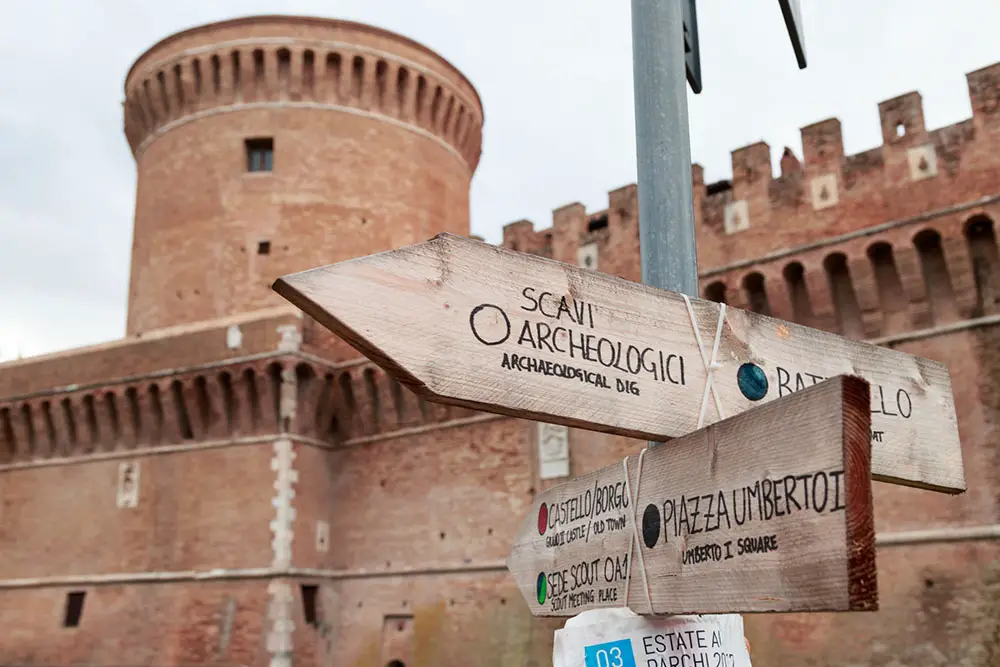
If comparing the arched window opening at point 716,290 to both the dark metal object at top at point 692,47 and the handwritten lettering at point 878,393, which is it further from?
the handwritten lettering at point 878,393

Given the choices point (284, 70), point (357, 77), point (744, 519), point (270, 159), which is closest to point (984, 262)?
point (744, 519)

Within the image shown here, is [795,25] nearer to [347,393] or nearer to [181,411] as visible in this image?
[347,393]

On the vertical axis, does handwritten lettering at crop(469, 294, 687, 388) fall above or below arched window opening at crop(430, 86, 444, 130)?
below

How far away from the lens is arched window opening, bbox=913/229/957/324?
32.1 ft

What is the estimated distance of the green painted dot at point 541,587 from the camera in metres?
2.02

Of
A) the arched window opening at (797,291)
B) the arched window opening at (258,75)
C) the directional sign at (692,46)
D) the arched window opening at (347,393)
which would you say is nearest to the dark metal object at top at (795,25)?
the directional sign at (692,46)

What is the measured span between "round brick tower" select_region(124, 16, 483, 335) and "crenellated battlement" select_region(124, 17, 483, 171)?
0.02 meters

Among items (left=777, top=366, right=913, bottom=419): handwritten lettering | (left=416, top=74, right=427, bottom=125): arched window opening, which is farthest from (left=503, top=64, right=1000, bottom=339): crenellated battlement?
(left=777, top=366, right=913, bottom=419): handwritten lettering

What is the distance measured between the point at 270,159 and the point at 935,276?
1106 cm

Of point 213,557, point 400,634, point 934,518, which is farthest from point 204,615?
point 934,518

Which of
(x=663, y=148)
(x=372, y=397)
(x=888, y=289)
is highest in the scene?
(x=888, y=289)

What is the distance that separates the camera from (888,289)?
401 inches

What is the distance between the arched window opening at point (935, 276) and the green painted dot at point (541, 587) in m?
9.03

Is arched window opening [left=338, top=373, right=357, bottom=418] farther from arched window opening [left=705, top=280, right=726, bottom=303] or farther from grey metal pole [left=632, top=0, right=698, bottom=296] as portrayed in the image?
grey metal pole [left=632, top=0, right=698, bottom=296]
